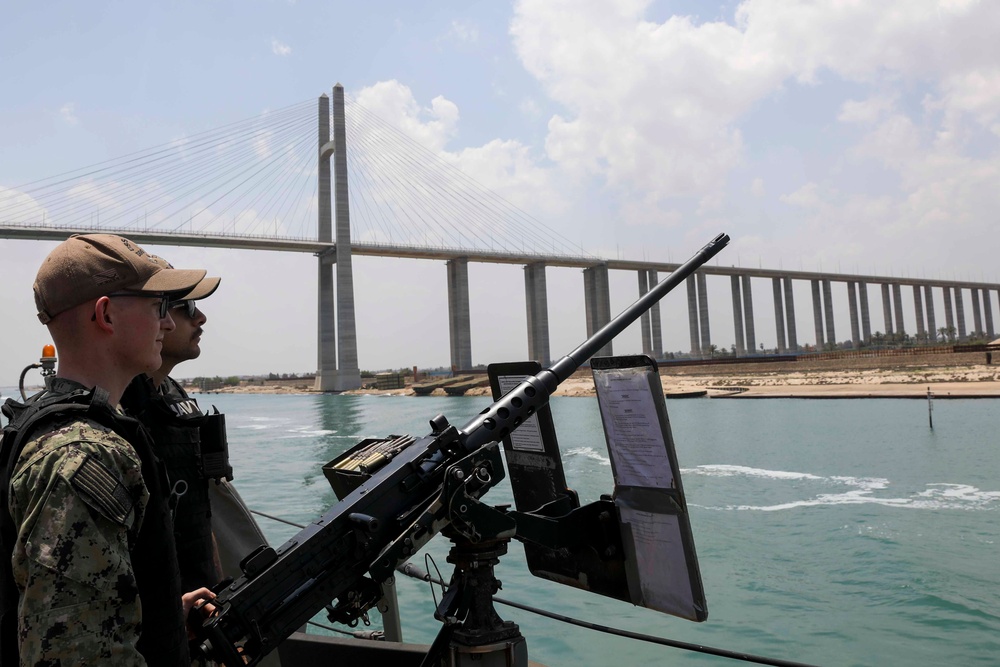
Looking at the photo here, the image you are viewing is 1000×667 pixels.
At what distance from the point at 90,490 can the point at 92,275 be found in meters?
0.45

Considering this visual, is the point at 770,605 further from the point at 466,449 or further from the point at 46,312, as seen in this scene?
the point at 46,312

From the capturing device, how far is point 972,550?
9945 mm

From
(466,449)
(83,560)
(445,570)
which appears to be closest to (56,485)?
(83,560)

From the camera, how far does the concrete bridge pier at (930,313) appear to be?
10525 centimetres

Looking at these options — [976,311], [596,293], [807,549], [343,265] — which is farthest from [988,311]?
[807,549]

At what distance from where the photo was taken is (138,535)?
1.36 m

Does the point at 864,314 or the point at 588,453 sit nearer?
the point at 588,453

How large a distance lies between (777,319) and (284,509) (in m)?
85.5

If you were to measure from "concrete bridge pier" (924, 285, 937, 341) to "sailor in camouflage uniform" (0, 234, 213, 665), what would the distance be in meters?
121

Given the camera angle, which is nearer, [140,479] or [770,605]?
[140,479]

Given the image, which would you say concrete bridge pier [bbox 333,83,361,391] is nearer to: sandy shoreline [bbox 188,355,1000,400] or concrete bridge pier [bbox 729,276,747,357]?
sandy shoreline [bbox 188,355,1000,400]

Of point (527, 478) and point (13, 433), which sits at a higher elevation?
point (13, 433)

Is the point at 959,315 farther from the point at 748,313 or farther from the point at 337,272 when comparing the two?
the point at 337,272

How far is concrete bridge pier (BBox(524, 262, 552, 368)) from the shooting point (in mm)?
67688
